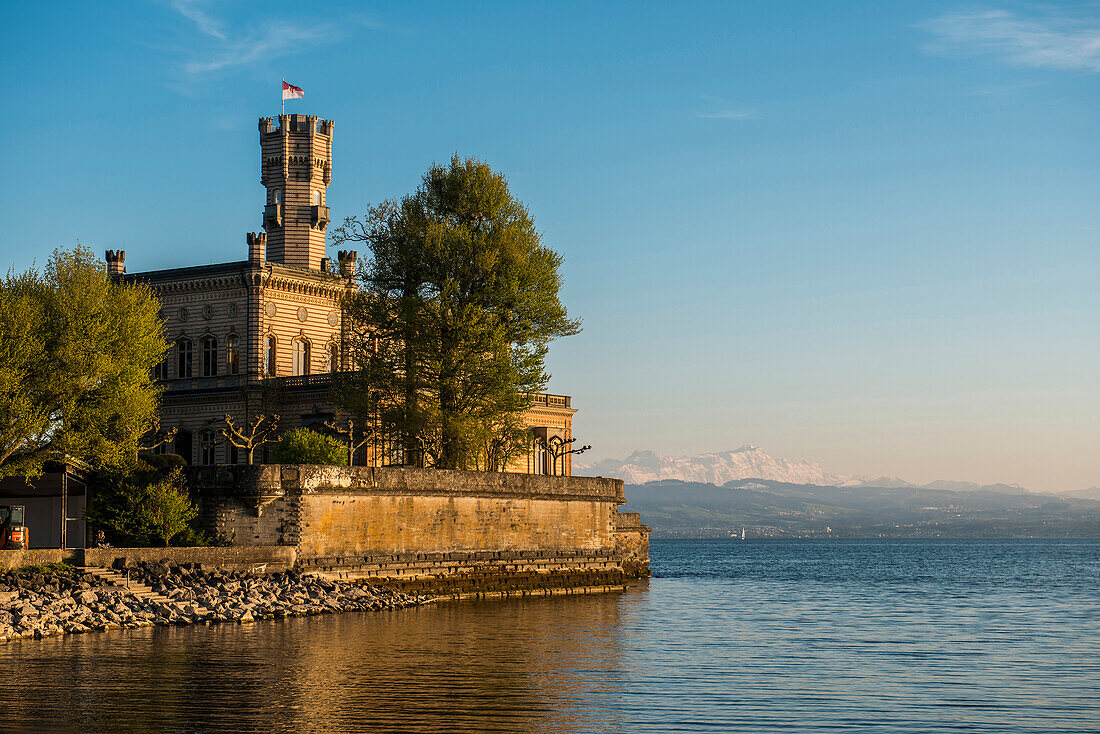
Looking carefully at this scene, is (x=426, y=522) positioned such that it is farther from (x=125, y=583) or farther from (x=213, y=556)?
(x=125, y=583)

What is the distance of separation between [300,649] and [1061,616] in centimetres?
2765

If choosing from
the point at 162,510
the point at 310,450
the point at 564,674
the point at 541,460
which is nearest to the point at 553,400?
the point at 541,460

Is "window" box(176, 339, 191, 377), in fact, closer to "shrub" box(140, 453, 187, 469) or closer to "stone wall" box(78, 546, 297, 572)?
"shrub" box(140, 453, 187, 469)

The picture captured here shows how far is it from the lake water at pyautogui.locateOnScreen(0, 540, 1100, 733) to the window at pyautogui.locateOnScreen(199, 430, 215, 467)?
788 inches

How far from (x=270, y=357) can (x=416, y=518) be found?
56.1ft

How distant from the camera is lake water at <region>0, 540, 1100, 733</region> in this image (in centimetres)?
1917

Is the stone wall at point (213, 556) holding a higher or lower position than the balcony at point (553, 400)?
lower

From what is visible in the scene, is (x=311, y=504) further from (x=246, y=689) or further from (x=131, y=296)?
(x=246, y=689)

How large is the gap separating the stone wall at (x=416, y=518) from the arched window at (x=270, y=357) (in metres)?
15.2

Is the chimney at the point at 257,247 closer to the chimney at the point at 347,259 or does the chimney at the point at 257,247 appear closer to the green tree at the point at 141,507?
the chimney at the point at 347,259

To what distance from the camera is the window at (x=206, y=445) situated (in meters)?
57.0

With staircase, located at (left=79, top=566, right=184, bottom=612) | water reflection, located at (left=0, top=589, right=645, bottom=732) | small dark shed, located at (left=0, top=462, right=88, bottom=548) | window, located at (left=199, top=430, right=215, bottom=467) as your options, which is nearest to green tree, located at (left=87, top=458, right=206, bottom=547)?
small dark shed, located at (left=0, top=462, right=88, bottom=548)

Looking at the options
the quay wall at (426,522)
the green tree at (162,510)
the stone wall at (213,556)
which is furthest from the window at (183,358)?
the stone wall at (213,556)

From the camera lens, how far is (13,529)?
127ft
